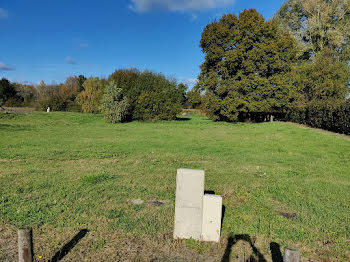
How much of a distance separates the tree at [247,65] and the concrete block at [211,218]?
21.3 m

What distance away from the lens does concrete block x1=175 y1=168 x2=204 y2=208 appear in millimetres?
3133

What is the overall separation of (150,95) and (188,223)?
2182 cm

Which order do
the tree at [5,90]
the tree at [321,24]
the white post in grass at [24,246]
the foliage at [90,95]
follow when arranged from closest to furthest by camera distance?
Answer: the white post in grass at [24,246] → the tree at [321,24] → the foliage at [90,95] → the tree at [5,90]

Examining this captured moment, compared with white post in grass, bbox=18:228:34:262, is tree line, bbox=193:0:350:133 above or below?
above

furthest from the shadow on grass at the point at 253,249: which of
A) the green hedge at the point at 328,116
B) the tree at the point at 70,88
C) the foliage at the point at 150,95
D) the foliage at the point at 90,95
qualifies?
the tree at the point at 70,88

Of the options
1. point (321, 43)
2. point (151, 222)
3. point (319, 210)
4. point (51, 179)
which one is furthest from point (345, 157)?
point (321, 43)

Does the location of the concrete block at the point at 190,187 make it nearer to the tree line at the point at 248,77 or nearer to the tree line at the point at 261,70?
the tree line at the point at 248,77

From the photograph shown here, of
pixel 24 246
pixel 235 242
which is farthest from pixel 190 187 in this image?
pixel 24 246

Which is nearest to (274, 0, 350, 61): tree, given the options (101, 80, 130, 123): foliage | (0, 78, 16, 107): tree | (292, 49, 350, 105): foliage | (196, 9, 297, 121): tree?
(292, 49, 350, 105): foliage

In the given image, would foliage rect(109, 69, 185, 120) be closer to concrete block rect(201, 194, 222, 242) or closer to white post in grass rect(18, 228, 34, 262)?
concrete block rect(201, 194, 222, 242)

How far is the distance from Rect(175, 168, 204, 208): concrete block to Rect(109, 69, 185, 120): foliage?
69.7ft

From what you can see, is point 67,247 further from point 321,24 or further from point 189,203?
point 321,24

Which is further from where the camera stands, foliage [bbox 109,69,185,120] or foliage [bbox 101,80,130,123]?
foliage [bbox 109,69,185,120]

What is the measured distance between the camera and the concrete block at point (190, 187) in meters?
3.13
